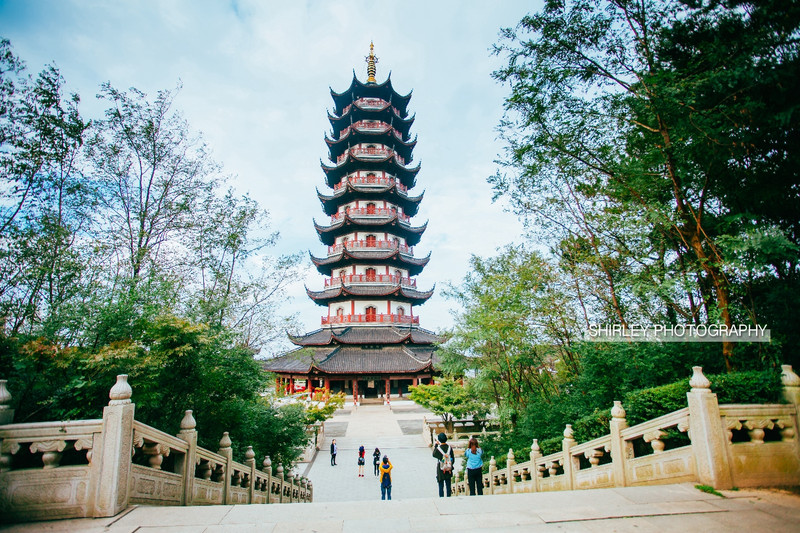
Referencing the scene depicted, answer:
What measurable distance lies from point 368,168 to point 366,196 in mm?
2437

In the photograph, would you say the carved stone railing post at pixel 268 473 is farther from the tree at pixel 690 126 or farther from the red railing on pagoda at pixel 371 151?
the red railing on pagoda at pixel 371 151

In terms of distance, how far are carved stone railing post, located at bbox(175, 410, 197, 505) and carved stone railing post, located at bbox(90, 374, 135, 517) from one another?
93cm

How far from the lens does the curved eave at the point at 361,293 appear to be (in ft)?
79.7

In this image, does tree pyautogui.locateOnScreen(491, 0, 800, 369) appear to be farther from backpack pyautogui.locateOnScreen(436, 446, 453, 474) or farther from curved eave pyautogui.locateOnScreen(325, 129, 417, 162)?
curved eave pyautogui.locateOnScreen(325, 129, 417, 162)

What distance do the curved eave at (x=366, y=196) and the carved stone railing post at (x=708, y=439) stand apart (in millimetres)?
23040

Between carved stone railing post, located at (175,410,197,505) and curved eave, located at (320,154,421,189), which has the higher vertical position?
curved eave, located at (320,154,421,189)

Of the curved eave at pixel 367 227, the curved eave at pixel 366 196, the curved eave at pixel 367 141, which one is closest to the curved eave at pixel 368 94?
the curved eave at pixel 367 141

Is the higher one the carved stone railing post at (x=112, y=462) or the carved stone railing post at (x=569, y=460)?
the carved stone railing post at (x=112, y=462)

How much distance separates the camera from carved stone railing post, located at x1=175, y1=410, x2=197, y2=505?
4172mm

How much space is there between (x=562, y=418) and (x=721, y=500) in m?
4.14

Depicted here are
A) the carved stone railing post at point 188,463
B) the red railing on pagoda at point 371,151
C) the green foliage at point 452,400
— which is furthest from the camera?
the red railing on pagoda at point 371,151

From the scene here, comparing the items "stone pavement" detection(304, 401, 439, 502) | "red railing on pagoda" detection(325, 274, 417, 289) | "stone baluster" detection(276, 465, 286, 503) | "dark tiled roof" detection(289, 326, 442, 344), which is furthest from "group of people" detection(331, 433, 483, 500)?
"red railing on pagoda" detection(325, 274, 417, 289)

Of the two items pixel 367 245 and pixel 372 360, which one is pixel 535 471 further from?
pixel 367 245

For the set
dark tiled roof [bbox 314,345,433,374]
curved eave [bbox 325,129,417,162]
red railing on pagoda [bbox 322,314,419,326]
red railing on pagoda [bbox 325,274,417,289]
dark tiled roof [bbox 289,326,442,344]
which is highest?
curved eave [bbox 325,129,417,162]
